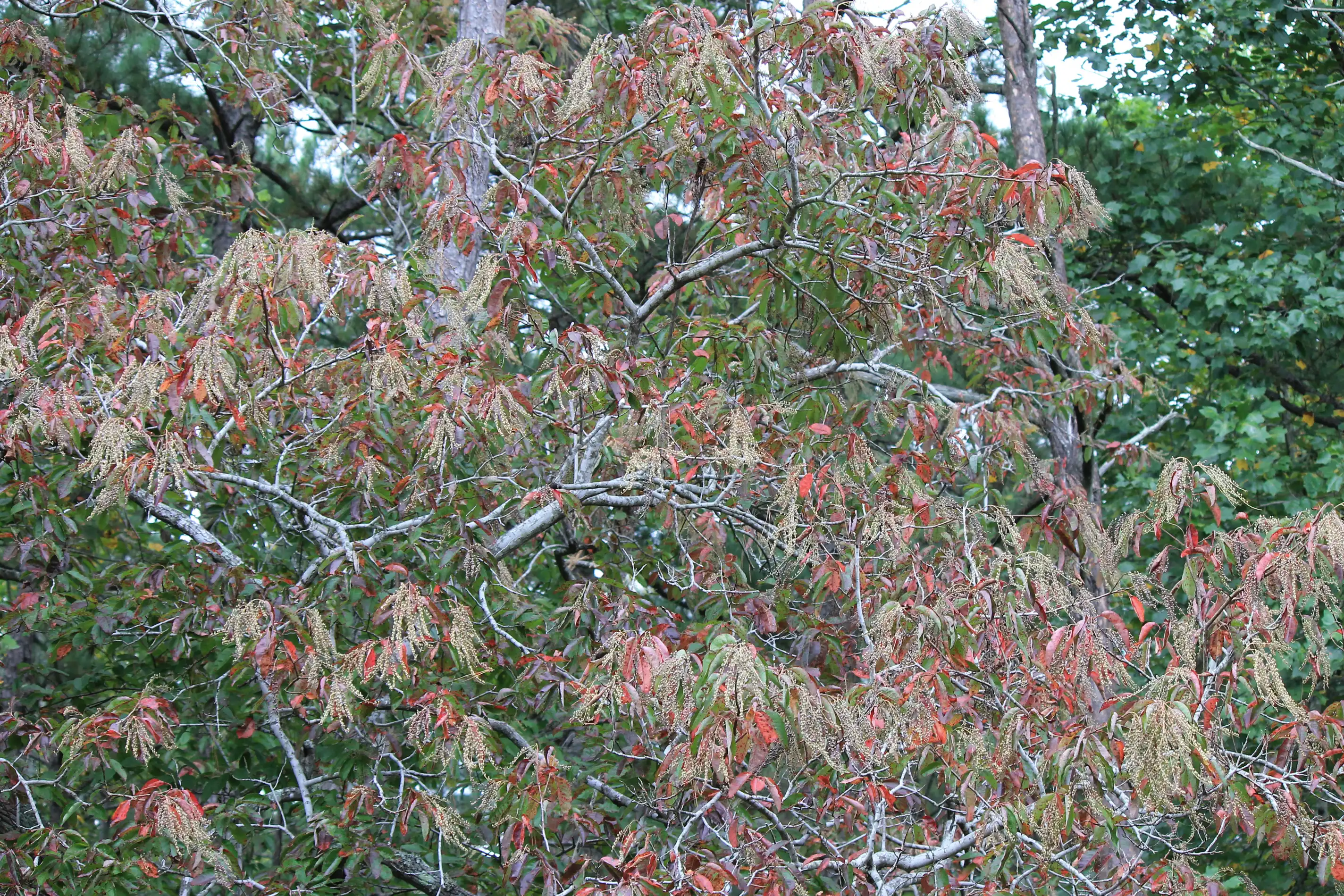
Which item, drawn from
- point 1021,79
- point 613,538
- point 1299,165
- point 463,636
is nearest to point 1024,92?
point 1021,79

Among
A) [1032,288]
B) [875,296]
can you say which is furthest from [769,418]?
[1032,288]

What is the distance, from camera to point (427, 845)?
415 centimetres

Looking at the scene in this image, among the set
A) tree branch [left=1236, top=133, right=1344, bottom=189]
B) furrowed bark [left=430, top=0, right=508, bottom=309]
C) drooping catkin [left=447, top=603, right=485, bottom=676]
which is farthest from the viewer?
tree branch [left=1236, top=133, right=1344, bottom=189]

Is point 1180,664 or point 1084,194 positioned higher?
point 1084,194

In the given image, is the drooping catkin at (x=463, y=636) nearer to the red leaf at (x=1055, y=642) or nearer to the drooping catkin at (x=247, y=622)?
the drooping catkin at (x=247, y=622)

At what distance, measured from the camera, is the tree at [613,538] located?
326 centimetres

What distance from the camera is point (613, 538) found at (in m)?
5.13

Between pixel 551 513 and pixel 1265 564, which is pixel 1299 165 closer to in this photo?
pixel 1265 564

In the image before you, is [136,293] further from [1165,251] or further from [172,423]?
[1165,251]

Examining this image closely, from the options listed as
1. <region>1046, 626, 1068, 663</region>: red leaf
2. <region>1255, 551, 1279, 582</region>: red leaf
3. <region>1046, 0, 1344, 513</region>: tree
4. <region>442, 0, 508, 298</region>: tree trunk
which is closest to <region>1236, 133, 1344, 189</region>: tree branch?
<region>1046, 0, 1344, 513</region>: tree

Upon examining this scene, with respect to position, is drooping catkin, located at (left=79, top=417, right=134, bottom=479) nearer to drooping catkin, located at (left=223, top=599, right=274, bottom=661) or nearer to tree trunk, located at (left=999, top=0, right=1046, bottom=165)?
drooping catkin, located at (left=223, top=599, right=274, bottom=661)

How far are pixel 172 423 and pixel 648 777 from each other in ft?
5.86

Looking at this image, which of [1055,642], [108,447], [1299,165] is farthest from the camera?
[1299,165]

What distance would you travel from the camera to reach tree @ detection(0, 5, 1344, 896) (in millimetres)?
3260
